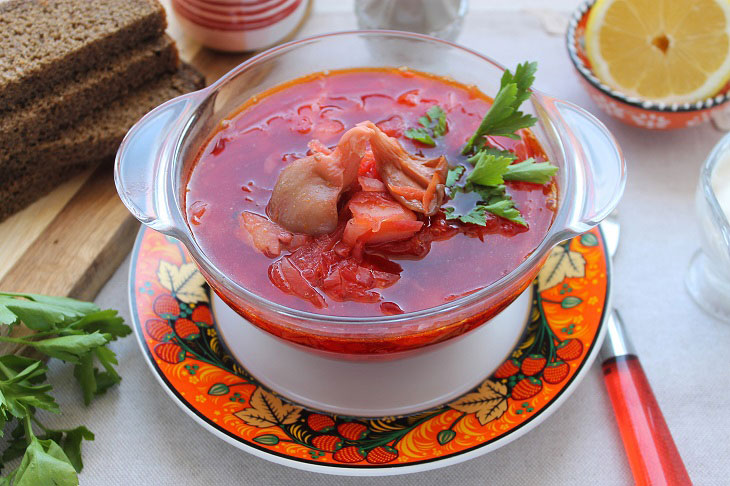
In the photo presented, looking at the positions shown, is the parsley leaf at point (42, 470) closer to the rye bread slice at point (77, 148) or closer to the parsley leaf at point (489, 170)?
the rye bread slice at point (77, 148)

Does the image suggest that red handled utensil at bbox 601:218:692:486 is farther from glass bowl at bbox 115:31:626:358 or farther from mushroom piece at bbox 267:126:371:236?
mushroom piece at bbox 267:126:371:236

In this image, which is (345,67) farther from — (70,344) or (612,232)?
(70,344)

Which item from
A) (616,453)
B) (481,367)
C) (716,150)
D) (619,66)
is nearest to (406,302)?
(481,367)

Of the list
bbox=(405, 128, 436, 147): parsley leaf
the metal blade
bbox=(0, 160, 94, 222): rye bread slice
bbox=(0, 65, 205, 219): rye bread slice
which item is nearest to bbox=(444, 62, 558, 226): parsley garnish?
bbox=(405, 128, 436, 147): parsley leaf

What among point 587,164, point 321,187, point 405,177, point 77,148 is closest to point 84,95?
point 77,148

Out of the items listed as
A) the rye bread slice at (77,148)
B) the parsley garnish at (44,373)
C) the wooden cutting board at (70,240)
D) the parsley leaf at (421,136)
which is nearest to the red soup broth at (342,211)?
the parsley leaf at (421,136)

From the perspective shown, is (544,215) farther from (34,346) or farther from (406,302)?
(34,346)
